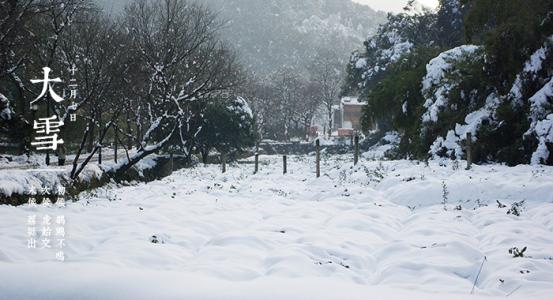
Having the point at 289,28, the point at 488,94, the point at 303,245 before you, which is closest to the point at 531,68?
the point at 488,94

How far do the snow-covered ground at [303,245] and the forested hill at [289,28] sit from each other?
90.3 m

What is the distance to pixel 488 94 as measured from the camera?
1549cm

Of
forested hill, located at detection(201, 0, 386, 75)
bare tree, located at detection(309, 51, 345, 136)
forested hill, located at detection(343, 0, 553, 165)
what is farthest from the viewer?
forested hill, located at detection(201, 0, 386, 75)

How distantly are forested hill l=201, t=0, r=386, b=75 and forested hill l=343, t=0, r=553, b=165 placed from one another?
80.3 metres

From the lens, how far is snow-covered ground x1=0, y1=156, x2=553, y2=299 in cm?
312

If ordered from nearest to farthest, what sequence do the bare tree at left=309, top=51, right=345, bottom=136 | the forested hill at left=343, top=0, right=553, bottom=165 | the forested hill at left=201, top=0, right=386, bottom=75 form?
the forested hill at left=343, top=0, right=553, bottom=165 → the bare tree at left=309, top=51, right=345, bottom=136 → the forested hill at left=201, top=0, right=386, bottom=75

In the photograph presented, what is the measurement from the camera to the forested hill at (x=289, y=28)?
114 meters

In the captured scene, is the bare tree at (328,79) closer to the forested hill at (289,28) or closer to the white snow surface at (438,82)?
the forested hill at (289,28)

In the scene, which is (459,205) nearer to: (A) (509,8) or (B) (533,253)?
(B) (533,253)

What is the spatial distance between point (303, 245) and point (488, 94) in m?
12.7

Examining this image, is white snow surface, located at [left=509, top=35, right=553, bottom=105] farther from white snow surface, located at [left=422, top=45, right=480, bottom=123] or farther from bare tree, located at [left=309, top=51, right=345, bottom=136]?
bare tree, located at [left=309, top=51, right=345, bottom=136]

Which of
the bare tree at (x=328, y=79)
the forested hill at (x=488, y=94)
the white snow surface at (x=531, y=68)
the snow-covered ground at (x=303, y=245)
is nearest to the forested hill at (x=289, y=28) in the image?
the bare tree at (x=328, y=79)

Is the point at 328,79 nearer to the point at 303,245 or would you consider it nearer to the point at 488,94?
the point at 488,94

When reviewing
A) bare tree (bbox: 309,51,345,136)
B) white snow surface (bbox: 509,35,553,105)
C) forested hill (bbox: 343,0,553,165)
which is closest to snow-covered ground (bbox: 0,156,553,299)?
forested hill (bbox: 343,0,553,165)
